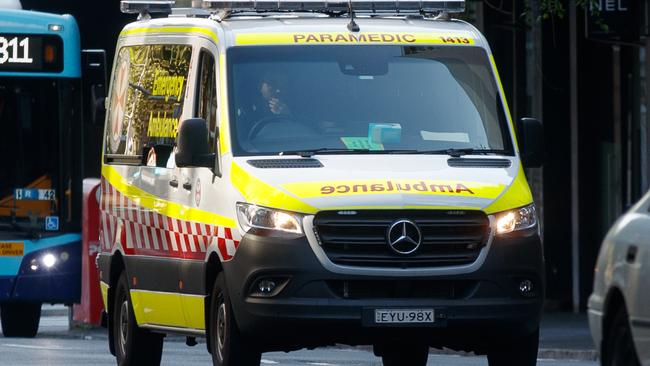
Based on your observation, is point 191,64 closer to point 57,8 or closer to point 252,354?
point 252,354

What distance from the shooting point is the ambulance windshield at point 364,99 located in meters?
13.1

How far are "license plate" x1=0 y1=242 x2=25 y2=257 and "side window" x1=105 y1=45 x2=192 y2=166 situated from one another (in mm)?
4813

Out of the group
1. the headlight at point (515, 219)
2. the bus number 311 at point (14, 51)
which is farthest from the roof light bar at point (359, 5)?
the bus number 311 at point (14, 51)

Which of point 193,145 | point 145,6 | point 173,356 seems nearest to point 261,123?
point 193,145

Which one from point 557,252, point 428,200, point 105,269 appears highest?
point 428,200

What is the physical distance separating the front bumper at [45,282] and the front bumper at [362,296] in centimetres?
849

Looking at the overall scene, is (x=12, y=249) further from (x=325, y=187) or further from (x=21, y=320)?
(x=325, y=187)

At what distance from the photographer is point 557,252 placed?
2703 centimetres

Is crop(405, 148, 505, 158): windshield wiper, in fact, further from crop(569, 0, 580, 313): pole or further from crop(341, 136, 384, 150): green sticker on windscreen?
crop(569, 0, 580, 313): pole

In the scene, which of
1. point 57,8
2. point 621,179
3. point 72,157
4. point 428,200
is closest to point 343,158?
point 428,200

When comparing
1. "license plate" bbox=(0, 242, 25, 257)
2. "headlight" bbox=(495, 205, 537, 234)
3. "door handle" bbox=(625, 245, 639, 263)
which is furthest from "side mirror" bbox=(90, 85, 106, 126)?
"door handle" bbox=(625, 245, 639, 263)

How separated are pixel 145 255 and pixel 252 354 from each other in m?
2.11

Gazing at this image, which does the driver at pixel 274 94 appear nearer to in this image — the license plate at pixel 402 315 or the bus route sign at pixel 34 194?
the license plate at pixel 402 315

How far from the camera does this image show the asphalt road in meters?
17.7
